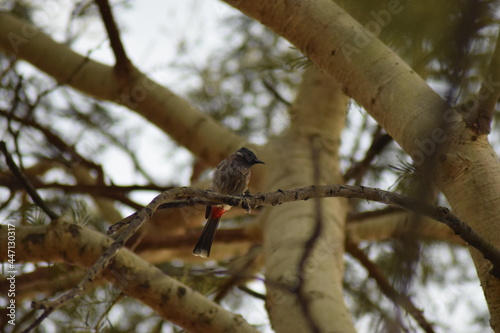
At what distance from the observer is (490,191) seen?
67.4 inches

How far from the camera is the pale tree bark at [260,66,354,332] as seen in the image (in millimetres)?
2225

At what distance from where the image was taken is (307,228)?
8.85 feet

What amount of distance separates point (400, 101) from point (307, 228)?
95 centimetres

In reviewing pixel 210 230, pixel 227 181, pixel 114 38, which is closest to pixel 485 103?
pixel 227 181

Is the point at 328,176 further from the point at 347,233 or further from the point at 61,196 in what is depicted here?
the point at 61,196

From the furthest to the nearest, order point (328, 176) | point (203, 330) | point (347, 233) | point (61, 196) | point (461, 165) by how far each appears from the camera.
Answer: point (61, 196) < point (347, 233) < point (328, 176) < point (203, 330) < point (461, 165)

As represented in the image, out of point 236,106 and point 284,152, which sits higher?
point 236,106

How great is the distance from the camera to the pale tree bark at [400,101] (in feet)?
5.61

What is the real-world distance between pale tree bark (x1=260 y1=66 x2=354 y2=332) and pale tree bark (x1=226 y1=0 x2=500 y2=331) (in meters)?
0.39

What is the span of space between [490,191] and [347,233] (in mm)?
2035

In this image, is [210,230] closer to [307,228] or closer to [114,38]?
[307,228]

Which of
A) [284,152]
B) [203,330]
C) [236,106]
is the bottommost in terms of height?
[203,330]

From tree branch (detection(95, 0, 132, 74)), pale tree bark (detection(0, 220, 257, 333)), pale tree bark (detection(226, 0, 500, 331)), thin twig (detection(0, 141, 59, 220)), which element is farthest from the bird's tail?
tree branch (detection(95, 0, 132, 74))

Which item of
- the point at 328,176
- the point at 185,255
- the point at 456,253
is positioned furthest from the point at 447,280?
the point at 185,255
